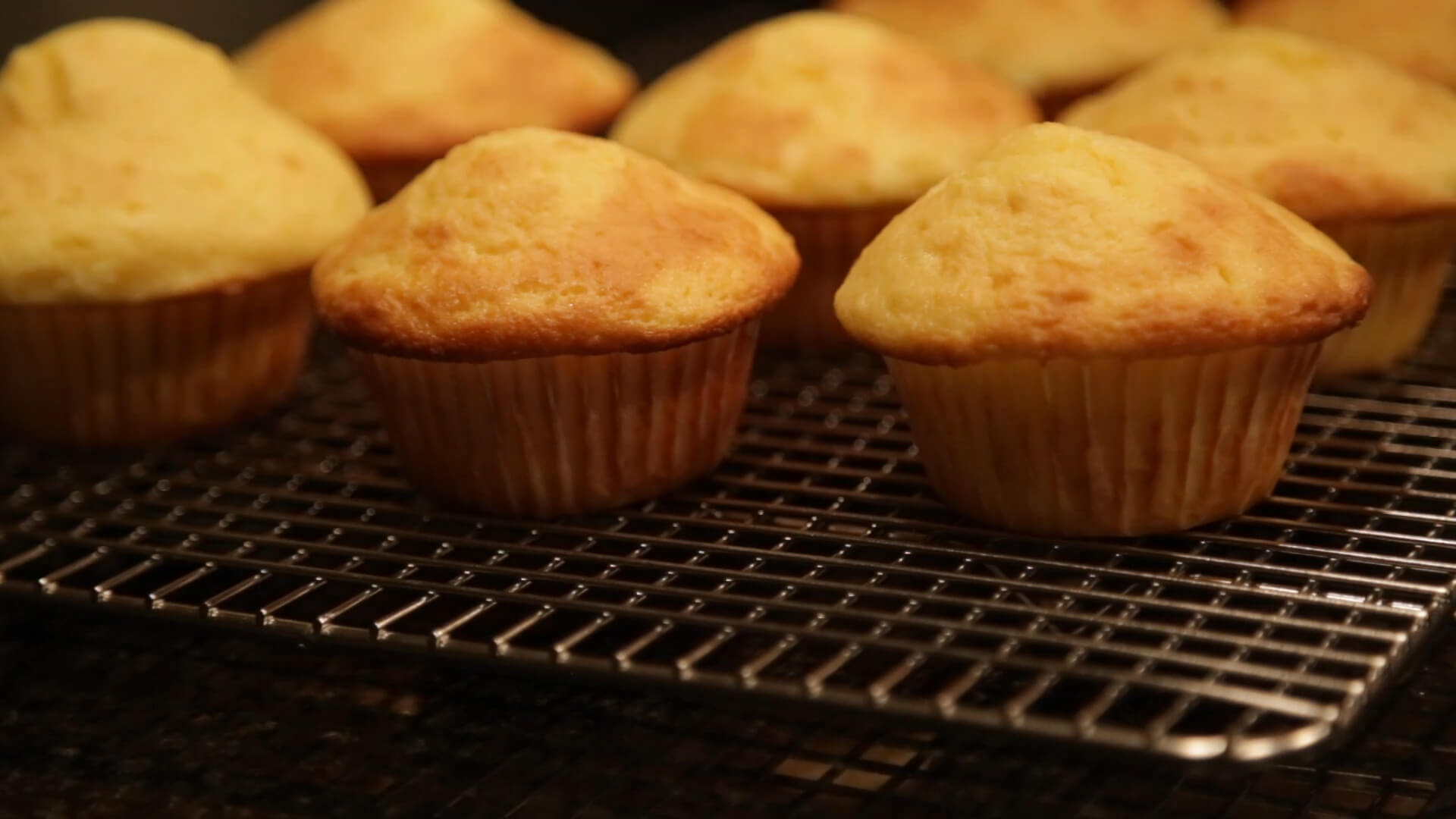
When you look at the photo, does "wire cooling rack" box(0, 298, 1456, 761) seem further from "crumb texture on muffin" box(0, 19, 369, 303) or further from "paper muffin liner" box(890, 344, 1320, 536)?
"crumb texture on muffin" box(0, 19, 369, 303)

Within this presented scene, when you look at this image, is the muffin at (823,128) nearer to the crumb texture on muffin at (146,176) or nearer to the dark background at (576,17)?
the crumb texture on muffin at (146,176)

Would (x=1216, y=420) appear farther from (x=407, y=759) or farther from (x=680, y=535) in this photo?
(x=407, y=759)

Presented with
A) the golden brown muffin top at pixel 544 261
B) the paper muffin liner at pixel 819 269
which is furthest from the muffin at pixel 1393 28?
the golden brown muffin top at pixel 544 261

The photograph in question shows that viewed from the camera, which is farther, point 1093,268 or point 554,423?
point 554,423

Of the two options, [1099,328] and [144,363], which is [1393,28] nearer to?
[1099,328]

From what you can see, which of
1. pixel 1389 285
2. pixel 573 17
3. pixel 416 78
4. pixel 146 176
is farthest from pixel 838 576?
pixel 573 17

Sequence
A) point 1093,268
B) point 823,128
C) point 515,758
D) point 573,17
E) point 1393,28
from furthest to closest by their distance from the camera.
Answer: point 573,17 < point 1393,28 < point 823,128 < point 1093,268 < point 515,758

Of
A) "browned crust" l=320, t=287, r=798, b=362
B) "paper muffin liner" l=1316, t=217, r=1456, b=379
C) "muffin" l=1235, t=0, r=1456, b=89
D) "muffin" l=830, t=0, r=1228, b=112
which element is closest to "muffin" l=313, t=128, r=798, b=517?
"browned crust" l=320, t=287, r=798, b=362
